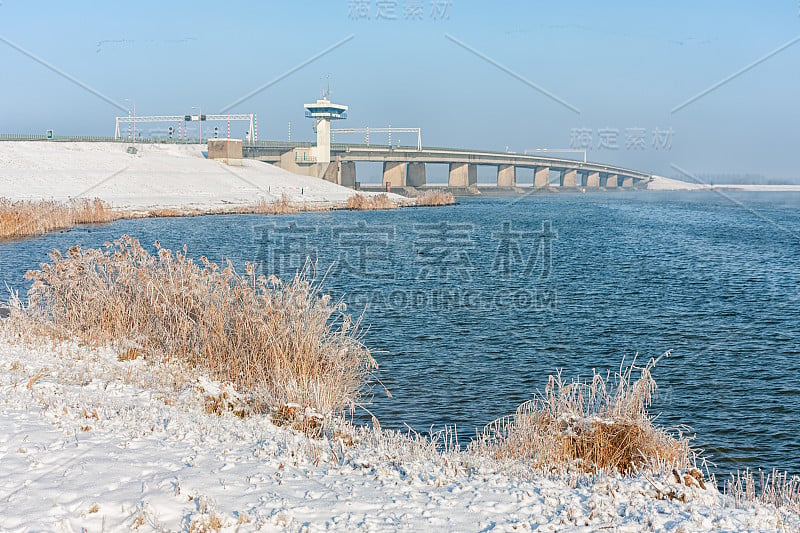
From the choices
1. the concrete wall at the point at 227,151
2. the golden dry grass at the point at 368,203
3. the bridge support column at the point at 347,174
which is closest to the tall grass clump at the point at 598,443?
the golden dry grass at the point at 368,203

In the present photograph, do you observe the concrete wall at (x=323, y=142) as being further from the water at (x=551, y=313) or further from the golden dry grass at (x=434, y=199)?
the water at (x=551, y=313)

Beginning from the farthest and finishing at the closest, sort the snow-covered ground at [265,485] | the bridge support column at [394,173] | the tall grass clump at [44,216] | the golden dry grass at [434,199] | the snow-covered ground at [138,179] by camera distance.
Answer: the bridge support column at [394,173], the golden dry grass at [434,199], the snow-covered ground at [138,179], the tall grass clump at [44,216], the snow-covered ground at [265,485]

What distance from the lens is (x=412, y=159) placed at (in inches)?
4665

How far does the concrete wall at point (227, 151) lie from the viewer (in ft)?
307

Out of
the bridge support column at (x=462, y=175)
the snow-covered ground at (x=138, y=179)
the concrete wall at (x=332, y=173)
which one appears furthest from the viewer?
the bridge support column at (x=462, y=175)

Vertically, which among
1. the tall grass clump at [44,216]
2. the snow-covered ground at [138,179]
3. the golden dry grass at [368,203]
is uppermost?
the snow-covered ground at [138,179]

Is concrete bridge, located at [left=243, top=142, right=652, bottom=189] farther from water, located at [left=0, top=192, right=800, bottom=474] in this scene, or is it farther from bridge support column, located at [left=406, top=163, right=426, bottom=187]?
water, located at [left=0, top=192, right=800, bottom=474]

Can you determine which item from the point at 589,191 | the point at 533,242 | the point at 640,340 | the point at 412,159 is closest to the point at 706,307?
the point at 640,340

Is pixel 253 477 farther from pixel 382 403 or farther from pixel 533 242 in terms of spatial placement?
pixel 533 242

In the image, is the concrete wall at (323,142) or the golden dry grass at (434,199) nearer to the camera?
the golden dry grass at (434,199)

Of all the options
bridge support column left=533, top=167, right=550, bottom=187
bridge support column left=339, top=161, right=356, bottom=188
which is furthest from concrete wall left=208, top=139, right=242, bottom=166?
bridge support column left=533, top=167, right=550, bottom=187

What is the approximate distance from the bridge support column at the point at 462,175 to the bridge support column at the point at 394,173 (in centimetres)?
1519

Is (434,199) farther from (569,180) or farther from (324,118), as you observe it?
(569,180)

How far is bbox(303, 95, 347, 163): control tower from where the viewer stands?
107 m
